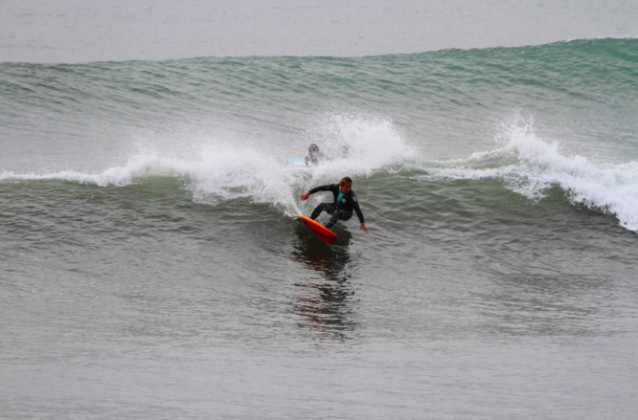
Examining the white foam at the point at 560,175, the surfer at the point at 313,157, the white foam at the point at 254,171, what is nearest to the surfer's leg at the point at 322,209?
the white foam at the point at 254,171

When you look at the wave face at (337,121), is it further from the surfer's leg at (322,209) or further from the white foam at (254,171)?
the surfer's leg at (322,209)

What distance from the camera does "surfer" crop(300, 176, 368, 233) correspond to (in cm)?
1055

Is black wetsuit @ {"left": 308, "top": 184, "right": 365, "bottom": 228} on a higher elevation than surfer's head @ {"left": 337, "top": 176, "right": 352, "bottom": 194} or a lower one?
lower

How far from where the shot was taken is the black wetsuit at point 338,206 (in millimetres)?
10641

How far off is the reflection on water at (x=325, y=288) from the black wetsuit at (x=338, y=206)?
Answer: 1.33ft

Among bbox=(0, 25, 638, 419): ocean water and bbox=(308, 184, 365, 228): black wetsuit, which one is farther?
bbox=(308, 184, 365, 228): black wetsuit

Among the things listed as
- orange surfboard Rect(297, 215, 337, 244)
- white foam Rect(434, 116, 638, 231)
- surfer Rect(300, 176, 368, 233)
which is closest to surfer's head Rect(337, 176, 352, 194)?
surfer Rect(300, 176, 368, 233)

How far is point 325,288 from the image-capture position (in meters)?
8.70

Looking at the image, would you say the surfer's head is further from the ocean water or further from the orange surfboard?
the ocean water

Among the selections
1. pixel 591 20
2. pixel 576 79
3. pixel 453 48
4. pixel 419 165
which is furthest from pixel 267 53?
pixel 591 20

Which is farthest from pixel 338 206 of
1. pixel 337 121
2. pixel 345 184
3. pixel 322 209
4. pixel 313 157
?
pixel 337 121

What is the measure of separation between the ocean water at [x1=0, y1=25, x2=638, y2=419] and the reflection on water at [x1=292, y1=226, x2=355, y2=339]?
0.15ft

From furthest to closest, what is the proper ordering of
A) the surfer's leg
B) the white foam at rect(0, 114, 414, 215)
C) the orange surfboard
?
1. the white foam at rect(0, 114, 414, 215)
2. the surfer's leg
3. the orange surfboard

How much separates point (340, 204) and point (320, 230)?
0.63 m
